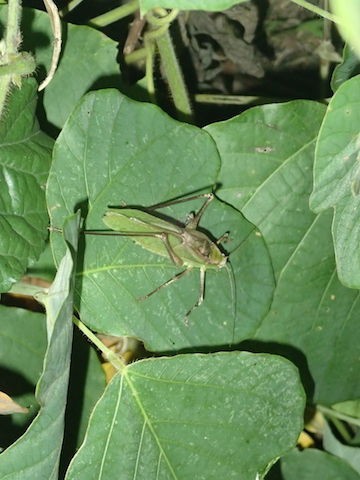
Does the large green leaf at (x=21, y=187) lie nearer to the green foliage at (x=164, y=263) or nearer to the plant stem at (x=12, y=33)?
the green foliage at (x=164, y=263)

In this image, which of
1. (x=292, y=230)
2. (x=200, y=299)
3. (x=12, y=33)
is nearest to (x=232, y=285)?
(x=200, y=299)

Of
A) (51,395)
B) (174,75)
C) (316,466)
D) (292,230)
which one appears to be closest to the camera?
(51,395)

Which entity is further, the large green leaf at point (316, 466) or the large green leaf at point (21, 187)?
the large green leaf at point (316, 466)

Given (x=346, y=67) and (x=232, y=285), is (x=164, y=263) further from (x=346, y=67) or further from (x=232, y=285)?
(x=346, y=67)

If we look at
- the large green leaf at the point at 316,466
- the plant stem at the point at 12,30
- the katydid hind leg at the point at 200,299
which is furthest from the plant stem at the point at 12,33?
the large green leaf at the point at 316,466

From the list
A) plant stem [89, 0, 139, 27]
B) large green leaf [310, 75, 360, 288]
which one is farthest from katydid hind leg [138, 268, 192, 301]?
plant stem [89, 0, 139, 27]

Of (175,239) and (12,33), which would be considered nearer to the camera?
(12,33)

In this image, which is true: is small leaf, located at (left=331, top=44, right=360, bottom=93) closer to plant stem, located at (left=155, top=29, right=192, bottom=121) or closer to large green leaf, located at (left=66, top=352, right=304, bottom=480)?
plant stem, located at (left=155, top=29, right=192, bottom=121)
